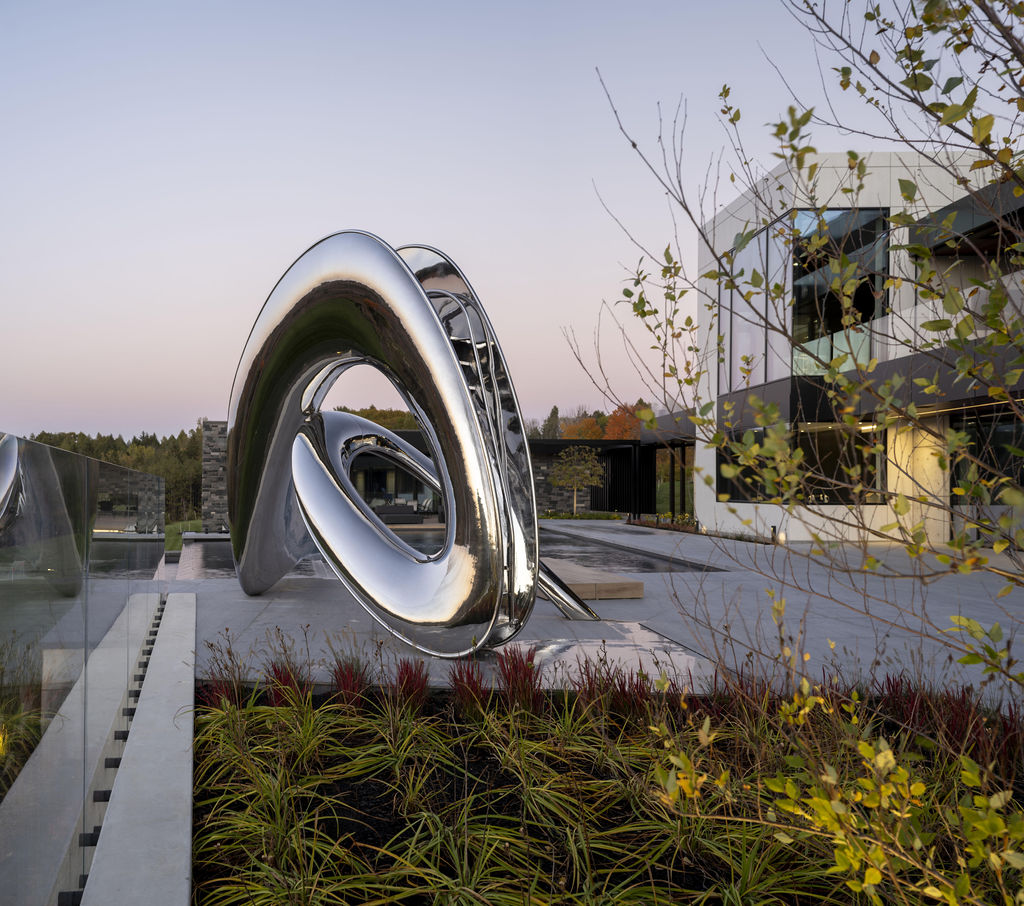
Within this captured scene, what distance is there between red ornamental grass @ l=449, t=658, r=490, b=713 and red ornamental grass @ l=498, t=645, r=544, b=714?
0.17 metres

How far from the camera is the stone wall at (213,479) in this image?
81.8 ft

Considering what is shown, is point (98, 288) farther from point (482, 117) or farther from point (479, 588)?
point (479, 588)

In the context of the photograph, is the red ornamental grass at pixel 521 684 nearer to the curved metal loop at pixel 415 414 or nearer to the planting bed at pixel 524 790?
the planting bed at pixel 524 790

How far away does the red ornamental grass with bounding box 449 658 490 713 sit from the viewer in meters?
4.53

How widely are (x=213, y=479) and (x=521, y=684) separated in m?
22.8

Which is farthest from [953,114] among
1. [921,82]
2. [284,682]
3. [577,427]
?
[577,427]

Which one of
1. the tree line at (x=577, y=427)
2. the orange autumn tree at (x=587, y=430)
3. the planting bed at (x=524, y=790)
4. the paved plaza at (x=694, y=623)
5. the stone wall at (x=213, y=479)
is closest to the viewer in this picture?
the planting bed at (x=524, y=790)

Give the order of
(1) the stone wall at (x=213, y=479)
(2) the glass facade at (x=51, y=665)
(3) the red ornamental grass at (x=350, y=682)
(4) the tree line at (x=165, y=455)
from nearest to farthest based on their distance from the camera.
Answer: (2) the glass facade at (x=51, y=665) < (3) the red ornamental grass at (x=350, y=682) < (1) the stone wall at (x=213, y=479) < (4) the tree line at (x=165, y=455)

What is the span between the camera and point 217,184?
2253cm

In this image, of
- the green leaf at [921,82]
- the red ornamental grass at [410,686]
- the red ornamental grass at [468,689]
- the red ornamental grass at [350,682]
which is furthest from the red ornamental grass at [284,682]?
the green leaf at [921,82]

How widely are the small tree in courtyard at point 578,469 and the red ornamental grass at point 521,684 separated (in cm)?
3020

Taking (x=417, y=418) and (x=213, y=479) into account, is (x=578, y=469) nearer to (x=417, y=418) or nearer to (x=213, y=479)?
(x=213, y=479)

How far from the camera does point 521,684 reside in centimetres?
460

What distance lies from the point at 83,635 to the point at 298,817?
4.24 ft
